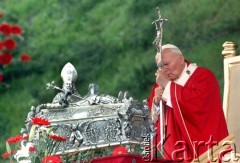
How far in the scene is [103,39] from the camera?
13.6 m

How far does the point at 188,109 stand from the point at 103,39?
4312 millimetres

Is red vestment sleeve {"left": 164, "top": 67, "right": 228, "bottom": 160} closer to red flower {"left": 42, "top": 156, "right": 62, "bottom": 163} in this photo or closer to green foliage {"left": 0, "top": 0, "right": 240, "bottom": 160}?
red flower {"left": 42, "top": 156, "right": 62, "bottom": 163}

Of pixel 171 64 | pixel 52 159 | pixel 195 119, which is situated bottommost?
pixel 52 159

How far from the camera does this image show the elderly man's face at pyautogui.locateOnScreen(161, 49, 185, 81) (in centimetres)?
956

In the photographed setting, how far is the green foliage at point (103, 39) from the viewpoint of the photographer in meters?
12.6

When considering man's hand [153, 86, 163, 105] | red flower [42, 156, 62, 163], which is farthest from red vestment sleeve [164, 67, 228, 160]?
red flower [42, 156, 62, 163]

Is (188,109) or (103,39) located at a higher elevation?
(103,39)

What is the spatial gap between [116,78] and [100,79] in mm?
207

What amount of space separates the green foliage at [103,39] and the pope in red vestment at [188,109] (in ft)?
8.64

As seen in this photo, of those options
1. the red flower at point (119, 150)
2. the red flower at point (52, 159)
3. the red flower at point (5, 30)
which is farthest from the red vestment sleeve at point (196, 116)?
the red flower at point (5, 30)

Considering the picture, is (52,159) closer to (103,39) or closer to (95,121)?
(95,121)

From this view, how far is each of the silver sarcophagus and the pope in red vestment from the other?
0.68 metres

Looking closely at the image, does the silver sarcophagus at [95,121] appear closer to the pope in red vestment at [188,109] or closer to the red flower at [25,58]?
the pope in red vestment at [188,109]

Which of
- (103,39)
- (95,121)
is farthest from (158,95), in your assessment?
(103,39)
